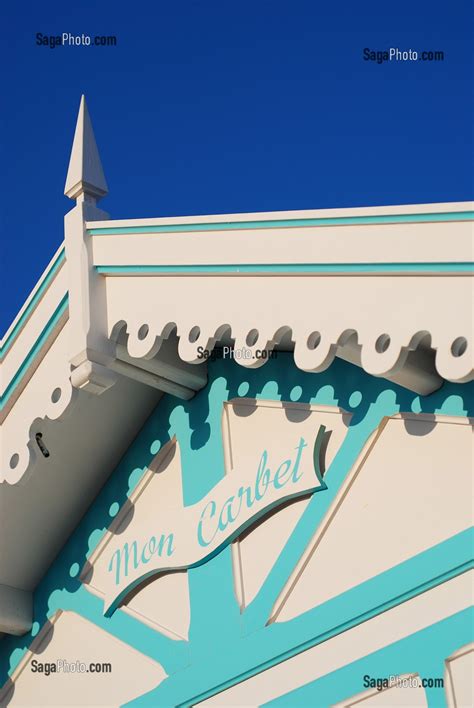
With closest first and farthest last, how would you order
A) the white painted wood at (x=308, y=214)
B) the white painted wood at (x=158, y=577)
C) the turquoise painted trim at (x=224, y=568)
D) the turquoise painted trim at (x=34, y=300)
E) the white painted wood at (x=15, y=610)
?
1. the white painted wood at (x=308, y=214)
2. the turquoise painted trim at (x=224, y=568)
3. the white painted wood at (x=158, y=577)
4. the turquoise painted trim at (x=34, y=300)
5. the white painted wood at (x=15, y=610)

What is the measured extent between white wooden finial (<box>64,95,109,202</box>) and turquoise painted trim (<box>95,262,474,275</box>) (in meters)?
0.40

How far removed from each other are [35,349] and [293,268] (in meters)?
1.58

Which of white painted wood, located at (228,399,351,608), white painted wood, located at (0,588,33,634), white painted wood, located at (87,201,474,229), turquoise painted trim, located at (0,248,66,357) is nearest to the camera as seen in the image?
white painted wood, located at (87,201,474,229)

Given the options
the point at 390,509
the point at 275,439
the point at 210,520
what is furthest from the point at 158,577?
the point at 390,509

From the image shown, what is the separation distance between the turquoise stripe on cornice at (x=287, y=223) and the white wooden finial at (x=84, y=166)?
225mm

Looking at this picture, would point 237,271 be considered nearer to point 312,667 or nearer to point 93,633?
point 312,667

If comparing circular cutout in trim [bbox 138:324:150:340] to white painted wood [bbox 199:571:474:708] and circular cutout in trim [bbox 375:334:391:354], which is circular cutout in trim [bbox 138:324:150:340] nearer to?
circular cutout in trim [bbox 375:334:391:354]

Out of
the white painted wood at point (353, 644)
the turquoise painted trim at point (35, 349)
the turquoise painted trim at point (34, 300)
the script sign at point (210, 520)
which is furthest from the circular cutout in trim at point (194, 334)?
the white painted wood at point (353, 644)

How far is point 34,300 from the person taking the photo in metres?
5.72

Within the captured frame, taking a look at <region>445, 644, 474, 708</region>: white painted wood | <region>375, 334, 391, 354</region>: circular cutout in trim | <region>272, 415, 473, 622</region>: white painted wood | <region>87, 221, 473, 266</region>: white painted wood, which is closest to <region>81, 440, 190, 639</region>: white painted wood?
<region>272, 415, 473, 622</region>: white painted wood

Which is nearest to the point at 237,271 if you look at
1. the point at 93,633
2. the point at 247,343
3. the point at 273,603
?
the point at 247,343

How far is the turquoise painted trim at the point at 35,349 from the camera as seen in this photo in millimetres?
5514

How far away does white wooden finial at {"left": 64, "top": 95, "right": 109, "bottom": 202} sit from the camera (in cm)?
550

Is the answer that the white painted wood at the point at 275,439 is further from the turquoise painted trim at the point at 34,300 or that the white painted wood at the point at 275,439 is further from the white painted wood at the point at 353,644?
the turquoise painted trim at the point at 34,300
